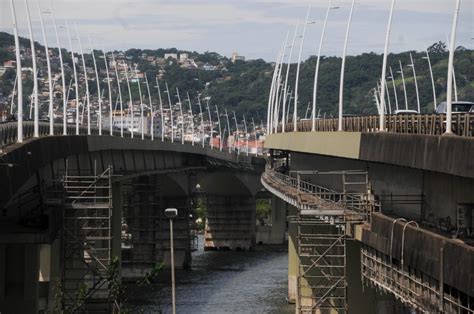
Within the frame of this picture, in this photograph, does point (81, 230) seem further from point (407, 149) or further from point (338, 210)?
point (407, 149)

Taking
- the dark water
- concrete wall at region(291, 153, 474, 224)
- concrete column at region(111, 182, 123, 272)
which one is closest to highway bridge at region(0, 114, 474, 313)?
concrete wall at region(291, 153, 474, 224)

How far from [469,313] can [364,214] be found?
16126 mm

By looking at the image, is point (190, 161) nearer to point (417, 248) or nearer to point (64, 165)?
point (64, 165)

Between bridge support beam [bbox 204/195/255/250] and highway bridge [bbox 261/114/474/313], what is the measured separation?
324 feet

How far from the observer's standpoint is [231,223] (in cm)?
16412

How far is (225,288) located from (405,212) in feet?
199

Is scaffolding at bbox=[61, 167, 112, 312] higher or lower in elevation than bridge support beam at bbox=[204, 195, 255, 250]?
higher

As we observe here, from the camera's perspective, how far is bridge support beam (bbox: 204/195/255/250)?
6432 inches

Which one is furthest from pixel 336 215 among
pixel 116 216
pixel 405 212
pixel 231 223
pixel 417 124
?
pixel 231 223

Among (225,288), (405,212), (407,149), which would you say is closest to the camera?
(407,149)

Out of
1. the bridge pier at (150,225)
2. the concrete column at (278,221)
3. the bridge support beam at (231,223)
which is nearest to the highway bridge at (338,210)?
the bridge pier at (150,225)

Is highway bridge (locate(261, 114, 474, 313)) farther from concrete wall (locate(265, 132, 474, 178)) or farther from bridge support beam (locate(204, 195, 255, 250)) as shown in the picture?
bridge support beam (locate(204, 195, 255, 250))

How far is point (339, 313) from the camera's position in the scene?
60.2 metres

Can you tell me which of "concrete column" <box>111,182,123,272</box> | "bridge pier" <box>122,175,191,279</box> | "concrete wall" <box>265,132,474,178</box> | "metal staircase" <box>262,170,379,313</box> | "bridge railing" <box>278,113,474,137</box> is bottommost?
"bridge pier" <box>122,175,191,279</box>
